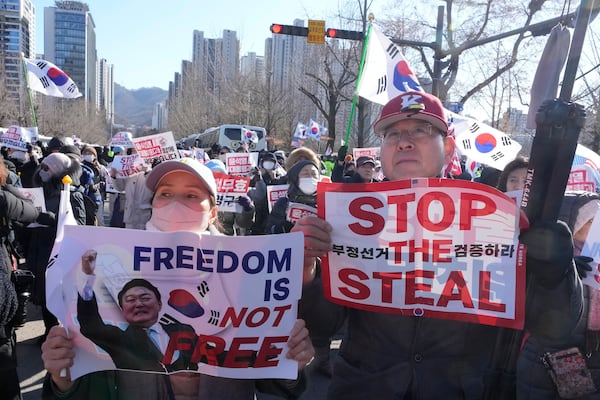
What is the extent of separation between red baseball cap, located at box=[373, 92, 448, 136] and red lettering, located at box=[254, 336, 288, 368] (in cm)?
96

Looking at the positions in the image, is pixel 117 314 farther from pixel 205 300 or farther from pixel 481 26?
pixel 481 26

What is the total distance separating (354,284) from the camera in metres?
1.81

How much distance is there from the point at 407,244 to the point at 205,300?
31.1 inches

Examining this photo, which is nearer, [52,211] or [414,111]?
[414,111]

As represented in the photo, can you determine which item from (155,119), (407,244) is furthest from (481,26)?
(155,119)

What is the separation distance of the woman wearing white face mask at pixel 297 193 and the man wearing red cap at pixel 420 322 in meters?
2.75

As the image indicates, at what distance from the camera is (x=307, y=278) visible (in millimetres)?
1861

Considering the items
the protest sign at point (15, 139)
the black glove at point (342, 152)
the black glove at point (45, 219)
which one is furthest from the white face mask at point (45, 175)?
the protest sign at point (15, 139)

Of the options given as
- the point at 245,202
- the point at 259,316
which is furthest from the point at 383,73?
the point at 259,316

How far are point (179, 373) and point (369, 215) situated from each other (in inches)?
38.7

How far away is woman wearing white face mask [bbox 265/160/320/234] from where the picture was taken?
15.9 ft

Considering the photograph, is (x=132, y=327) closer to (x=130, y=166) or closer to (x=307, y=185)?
(x=307, y=185)

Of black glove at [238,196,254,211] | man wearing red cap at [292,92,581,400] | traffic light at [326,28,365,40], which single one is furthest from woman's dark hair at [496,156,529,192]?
traffic light at [326,28,365,40]

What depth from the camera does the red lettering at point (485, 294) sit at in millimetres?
1707
